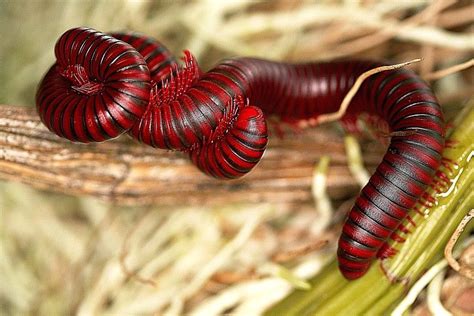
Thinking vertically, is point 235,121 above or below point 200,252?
above

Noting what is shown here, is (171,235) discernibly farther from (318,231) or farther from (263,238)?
(318,231)

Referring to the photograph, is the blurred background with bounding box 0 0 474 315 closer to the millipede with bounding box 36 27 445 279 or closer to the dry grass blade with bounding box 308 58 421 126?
the dry grass blade with bounding box 308 58 421 126

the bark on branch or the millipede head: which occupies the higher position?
the millipede head

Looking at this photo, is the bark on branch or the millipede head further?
the bark on branch

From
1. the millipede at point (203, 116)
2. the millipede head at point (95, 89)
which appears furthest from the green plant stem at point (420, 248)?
the millipede head at point (95, 89)

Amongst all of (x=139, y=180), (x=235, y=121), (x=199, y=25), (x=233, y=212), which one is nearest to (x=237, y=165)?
(x=235, y=121)

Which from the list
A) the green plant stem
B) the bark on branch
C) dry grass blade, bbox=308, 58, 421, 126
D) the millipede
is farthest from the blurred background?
the millipede

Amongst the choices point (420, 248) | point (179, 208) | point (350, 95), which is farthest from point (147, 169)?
point (420, 248)
